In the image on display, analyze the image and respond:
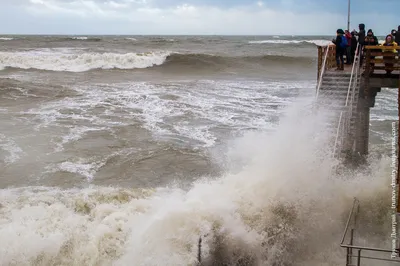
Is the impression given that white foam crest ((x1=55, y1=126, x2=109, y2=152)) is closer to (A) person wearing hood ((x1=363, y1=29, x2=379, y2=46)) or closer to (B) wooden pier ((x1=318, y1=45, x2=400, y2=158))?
(B) wooden pier ((x1=318, y1=45, x2=400, y2=158))

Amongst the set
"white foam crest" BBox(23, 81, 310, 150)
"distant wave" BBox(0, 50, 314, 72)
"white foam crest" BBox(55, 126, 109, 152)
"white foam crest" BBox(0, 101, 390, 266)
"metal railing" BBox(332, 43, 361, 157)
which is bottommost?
"white foam crest" BBox(0, 101, 390, 266)

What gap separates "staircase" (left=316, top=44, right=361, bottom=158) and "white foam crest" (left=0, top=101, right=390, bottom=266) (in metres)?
0.36

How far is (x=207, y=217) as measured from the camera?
7793 millimetres

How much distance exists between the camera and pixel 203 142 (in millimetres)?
14547

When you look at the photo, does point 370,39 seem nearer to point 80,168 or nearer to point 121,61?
point 80,168

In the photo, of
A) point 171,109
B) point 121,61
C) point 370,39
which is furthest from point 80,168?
point 121,61

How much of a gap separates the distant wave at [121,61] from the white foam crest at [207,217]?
1254 inches

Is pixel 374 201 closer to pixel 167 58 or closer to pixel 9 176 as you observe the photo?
pixel 9 176

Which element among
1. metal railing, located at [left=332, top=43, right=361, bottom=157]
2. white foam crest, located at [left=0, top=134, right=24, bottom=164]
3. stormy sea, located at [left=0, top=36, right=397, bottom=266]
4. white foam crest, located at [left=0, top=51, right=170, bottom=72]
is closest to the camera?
stormy sea, located at [left=0, top=36, right=397, bottom=266]

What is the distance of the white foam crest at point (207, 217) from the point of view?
7125 mm

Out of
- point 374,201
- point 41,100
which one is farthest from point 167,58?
point 374,201

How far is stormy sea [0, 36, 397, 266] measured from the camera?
7.23 metres

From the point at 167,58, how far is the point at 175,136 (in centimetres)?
3060

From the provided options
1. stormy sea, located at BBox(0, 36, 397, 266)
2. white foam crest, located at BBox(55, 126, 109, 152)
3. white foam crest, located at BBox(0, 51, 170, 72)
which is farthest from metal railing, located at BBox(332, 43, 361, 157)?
white foam crest, located at BBox(0, 51, 170, 72)
